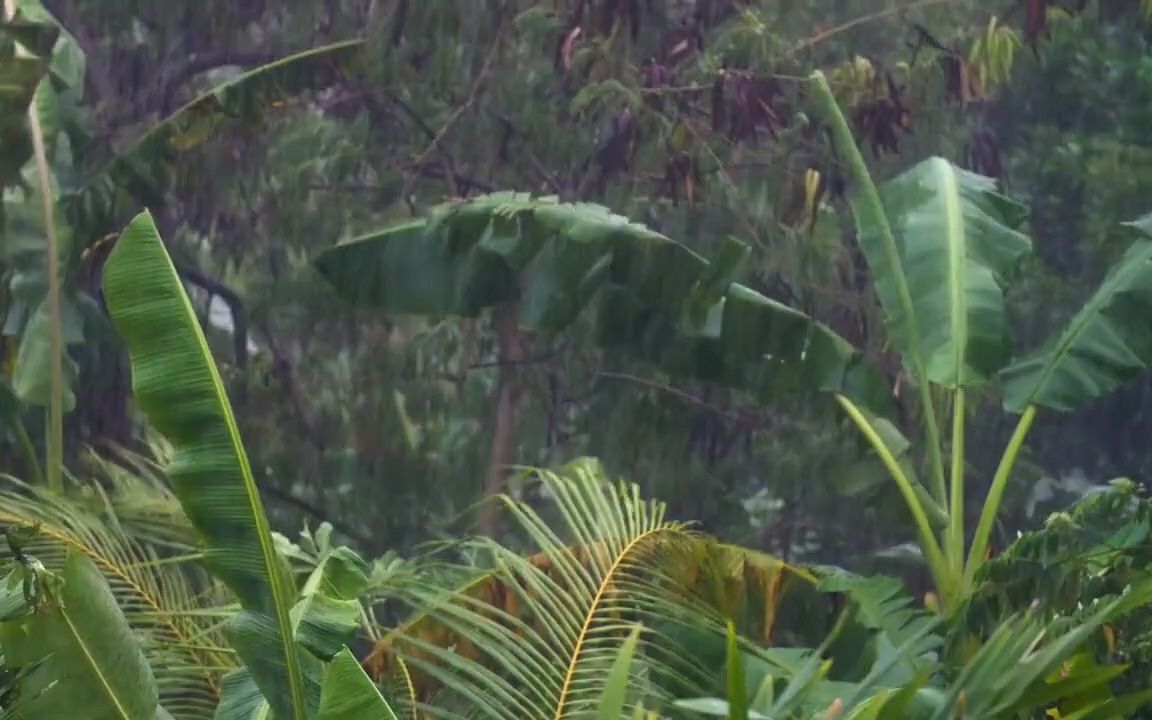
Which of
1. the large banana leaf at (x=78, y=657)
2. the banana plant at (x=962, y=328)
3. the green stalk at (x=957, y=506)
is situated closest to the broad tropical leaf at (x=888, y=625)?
the banana plant at (x=962, y=328)

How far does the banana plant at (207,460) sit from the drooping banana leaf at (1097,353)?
2219 mm

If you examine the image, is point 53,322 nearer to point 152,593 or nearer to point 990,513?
point 152,593

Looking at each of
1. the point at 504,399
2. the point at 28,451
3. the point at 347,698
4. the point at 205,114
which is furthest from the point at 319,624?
the point at 504,399

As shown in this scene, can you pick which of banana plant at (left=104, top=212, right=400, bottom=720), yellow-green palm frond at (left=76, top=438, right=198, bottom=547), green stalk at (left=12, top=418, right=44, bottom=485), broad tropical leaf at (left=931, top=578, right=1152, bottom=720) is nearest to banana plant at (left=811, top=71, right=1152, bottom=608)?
broad tropical leaf at (left=931, top=578, right=1152, bottom=720)

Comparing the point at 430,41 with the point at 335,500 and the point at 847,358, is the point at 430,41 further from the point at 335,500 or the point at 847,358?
the point at 847,358

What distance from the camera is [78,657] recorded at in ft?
8.48

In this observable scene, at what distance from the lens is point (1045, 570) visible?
3.16 m

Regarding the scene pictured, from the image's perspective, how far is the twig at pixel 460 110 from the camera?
6.00 meters

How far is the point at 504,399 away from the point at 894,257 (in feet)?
7.82

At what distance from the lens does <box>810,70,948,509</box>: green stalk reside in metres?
4.18

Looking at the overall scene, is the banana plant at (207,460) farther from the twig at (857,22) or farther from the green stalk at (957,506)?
the twig at (857,22)

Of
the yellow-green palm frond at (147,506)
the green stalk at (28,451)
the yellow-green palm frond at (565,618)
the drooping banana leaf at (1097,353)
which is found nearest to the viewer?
the yellow-green palm frond at (565,618)

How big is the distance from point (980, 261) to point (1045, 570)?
1398 millimetres

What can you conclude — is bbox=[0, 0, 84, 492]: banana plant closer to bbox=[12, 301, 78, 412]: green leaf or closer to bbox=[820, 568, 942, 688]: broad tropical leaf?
bbox=[12, 301, 78, 412]: green leaf
